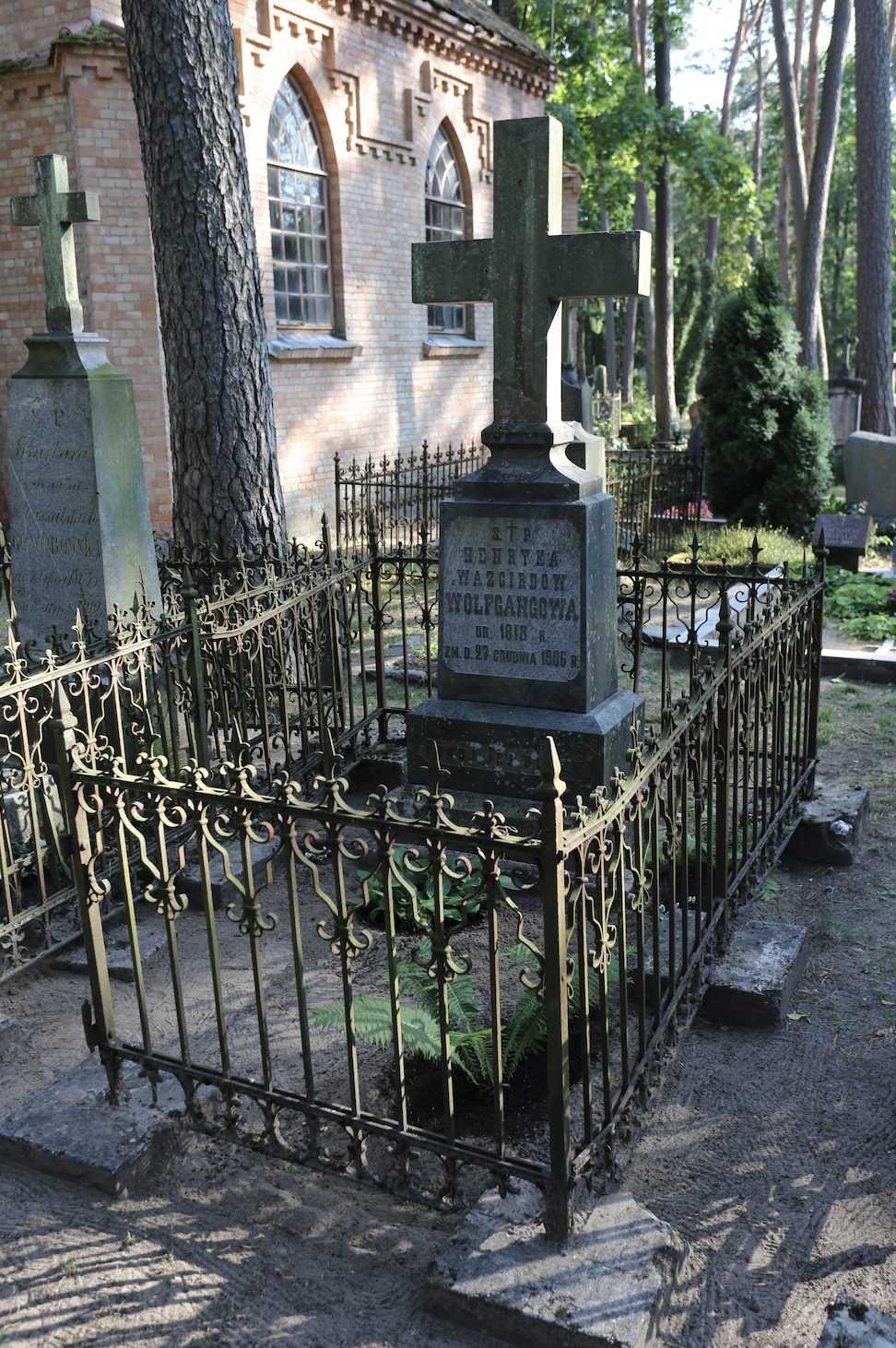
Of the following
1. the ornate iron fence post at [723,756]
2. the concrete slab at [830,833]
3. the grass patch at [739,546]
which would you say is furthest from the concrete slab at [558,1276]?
the grass patch at [739,546]

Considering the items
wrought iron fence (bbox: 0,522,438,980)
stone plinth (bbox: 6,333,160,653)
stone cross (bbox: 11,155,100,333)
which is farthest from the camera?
stone cross (bbox: 11,155,100,333)

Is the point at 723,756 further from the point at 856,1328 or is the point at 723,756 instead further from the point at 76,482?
the point at 76,482

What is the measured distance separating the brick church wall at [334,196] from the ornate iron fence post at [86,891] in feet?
24.9

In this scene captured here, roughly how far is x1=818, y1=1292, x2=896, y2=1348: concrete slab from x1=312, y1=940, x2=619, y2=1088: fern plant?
101cm

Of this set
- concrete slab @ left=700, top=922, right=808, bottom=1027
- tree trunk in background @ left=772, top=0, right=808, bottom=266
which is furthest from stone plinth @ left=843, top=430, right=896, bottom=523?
concrete slab @ left=700, top=922, right=808, bottom=1027

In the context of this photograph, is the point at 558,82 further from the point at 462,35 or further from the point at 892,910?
the point at 892,910

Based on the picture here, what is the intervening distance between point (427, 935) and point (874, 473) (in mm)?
11423

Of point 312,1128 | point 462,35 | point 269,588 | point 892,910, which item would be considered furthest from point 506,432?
point 462,35

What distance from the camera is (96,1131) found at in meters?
3.01

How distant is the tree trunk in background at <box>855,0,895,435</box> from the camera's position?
51.4ft

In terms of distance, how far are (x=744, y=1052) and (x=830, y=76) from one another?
1906 cm

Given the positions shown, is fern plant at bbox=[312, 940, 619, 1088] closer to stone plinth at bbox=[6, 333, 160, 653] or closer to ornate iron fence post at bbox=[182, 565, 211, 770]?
ornate iron fence post at bbox=[182, 565, 211, 770]

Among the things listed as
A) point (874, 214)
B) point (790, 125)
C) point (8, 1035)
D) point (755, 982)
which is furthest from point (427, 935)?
point (790, 125)

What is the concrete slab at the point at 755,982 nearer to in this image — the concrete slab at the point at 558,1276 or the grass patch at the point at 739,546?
the concrete slab at the point at 558,1276
